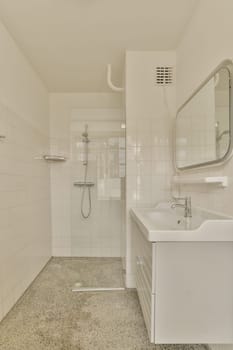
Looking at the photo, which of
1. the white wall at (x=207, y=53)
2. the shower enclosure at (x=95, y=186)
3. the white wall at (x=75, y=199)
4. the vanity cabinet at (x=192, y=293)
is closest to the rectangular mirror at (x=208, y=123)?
the white wall at (x=207, y=53)

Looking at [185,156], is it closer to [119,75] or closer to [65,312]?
[119,75]

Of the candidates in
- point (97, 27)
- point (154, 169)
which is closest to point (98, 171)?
point (154, 169)

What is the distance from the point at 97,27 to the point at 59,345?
8.30ft

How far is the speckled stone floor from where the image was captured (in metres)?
1.65

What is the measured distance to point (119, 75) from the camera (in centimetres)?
293

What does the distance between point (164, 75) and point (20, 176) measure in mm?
1833

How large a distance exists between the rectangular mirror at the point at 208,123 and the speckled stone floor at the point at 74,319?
4.51 ft

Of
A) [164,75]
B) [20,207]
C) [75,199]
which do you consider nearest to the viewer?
[20,207]

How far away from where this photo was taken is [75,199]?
3.34m

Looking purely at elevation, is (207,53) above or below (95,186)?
above

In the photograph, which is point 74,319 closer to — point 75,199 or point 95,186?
point 75,199

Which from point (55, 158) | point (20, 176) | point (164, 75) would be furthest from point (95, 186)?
point (164, 75)

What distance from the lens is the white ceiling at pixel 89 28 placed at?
1.78 metres

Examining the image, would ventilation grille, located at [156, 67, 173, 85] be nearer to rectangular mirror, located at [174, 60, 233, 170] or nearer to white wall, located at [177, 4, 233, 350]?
white wall, located at [177, 4, 233, 350]
